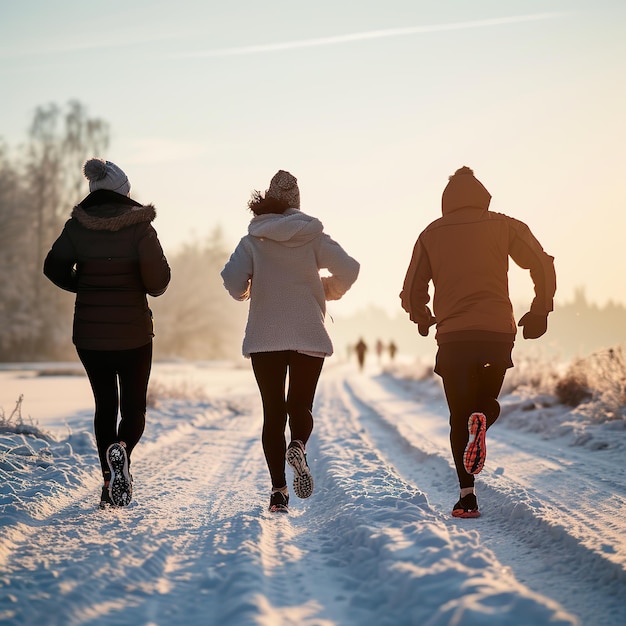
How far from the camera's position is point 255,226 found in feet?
14.9

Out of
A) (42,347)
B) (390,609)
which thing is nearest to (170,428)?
(390,609)

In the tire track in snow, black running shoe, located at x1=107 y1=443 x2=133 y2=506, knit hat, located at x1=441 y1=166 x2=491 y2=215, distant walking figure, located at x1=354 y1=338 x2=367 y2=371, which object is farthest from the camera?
distant walking figure, located at x1=354 y1=338 x2=367 y2=371

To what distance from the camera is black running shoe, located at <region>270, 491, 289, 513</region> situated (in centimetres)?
440

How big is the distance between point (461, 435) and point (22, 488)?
9.92 feet

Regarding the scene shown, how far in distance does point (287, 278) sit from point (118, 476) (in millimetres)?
1640

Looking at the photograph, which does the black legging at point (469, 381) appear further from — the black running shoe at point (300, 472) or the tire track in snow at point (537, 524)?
the black running shoe at point (300, 472)

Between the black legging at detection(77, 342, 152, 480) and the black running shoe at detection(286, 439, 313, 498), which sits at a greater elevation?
the black legging at detection(77, 342, 152, 480)

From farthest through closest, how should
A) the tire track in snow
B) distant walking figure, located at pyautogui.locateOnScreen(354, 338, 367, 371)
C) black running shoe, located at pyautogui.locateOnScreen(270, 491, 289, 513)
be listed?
distant walking figure, located at pyautogui.locateOnScreen(354, 338, 367, 371) < black running shoe, located at pyautogui.locateOnScreen(270, 491, 289, 513) < the tire track in snow

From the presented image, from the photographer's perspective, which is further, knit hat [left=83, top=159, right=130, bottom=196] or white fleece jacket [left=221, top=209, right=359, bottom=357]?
knit hat [left=83, top=159, right=130, bottom=196]

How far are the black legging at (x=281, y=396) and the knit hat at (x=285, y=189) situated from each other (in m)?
1.04

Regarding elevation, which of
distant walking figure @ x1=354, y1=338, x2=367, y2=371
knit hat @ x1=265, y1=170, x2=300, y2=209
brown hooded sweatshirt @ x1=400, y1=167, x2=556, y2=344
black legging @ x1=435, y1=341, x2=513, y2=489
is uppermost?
knit hat @ x1=265, y1=170, x2=300, y2=209

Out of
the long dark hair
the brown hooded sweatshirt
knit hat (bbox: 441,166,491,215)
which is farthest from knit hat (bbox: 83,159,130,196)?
knit hat (bbox: 441,166,491,215)

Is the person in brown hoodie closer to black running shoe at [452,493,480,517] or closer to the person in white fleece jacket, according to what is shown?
black running shoe at [452,493,480,517]

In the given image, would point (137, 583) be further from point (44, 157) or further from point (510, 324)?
point (44, 157)
